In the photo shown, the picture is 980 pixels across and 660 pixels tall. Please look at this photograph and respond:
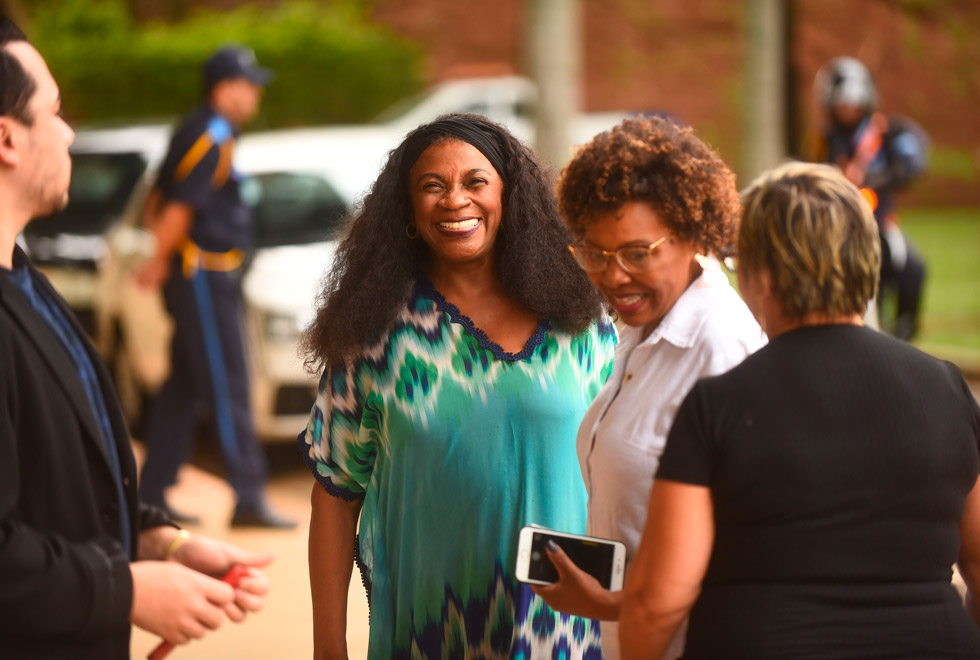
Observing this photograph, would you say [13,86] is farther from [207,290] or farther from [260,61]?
[260,61]

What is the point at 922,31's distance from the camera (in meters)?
20.3

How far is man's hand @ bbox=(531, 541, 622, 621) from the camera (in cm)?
228

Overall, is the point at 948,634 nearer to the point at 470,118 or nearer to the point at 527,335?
the point at 527,335

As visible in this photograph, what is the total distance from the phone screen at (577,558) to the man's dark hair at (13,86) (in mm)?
1216

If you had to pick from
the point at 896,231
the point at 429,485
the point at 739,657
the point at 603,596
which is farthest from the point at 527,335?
the point at 896,231

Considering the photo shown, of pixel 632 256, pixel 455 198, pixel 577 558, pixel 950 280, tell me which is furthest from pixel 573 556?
pixel 950 280

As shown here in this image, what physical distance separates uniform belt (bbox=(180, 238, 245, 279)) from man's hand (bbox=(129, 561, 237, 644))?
14.8ft

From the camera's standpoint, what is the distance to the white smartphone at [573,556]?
230 centimetres

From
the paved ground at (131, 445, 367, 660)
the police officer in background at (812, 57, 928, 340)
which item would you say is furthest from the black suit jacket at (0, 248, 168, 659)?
the police officer in background at (812, 57, 928, 340)

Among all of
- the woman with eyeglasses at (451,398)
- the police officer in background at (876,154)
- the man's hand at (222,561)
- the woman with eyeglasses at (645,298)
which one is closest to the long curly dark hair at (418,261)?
the woman with eyeglasses at (451,398)

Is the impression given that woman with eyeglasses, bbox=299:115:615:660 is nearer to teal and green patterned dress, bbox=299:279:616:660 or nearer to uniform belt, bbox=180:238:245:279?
teal and green patterned dress, bbox=299:279:616:660

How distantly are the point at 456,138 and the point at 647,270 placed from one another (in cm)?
61

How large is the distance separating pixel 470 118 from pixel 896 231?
661 cm

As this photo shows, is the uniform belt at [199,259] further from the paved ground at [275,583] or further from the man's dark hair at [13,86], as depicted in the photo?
the man's dark hair at [13,86]
